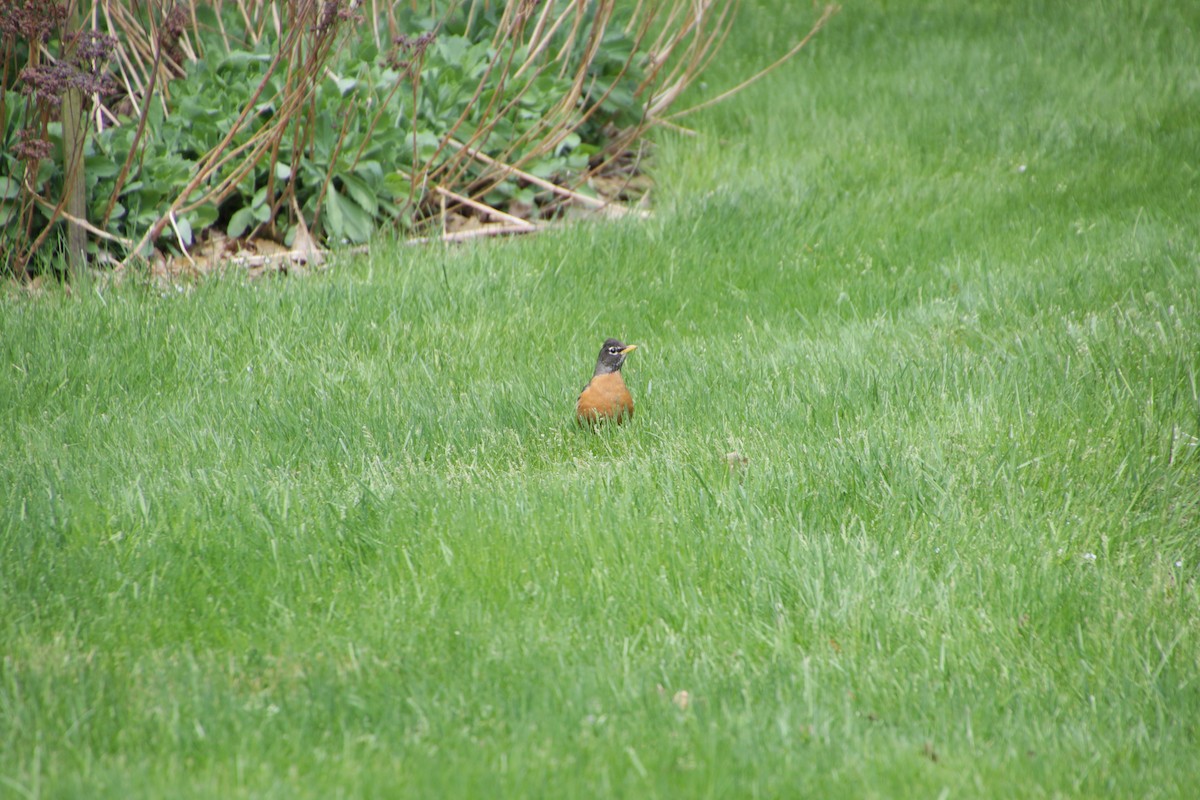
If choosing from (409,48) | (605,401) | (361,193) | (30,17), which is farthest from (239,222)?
(605,401)

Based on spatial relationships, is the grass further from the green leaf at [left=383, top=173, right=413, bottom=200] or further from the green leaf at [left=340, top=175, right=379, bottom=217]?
the green leaf at [left=383, top=173, right=413, bottom=200]

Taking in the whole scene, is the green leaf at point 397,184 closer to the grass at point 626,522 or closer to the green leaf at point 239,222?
the grass at point 626,522

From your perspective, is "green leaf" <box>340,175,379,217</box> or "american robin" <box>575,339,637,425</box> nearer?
"american robin" <box>575,339,637,425</box>

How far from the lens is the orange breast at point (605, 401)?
14.8 feet

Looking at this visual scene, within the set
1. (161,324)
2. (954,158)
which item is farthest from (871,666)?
(954,158)

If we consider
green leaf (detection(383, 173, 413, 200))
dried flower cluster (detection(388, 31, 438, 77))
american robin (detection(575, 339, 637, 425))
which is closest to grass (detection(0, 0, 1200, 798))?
american robin (detection(575, 339, 637, 425))

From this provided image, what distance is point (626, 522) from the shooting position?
3729 millimetres

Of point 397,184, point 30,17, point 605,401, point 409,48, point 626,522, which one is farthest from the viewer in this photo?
point 397,184

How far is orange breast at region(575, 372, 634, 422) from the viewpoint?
4.52 metres

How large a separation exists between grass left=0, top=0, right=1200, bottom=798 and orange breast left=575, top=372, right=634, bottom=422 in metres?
0.14

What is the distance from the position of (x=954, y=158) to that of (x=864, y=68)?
225 centimetres

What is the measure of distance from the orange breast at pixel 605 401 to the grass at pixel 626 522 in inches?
5.4

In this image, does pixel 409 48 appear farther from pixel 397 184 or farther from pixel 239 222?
pixel 239 222

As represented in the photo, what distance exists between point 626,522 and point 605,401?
2.92ft
